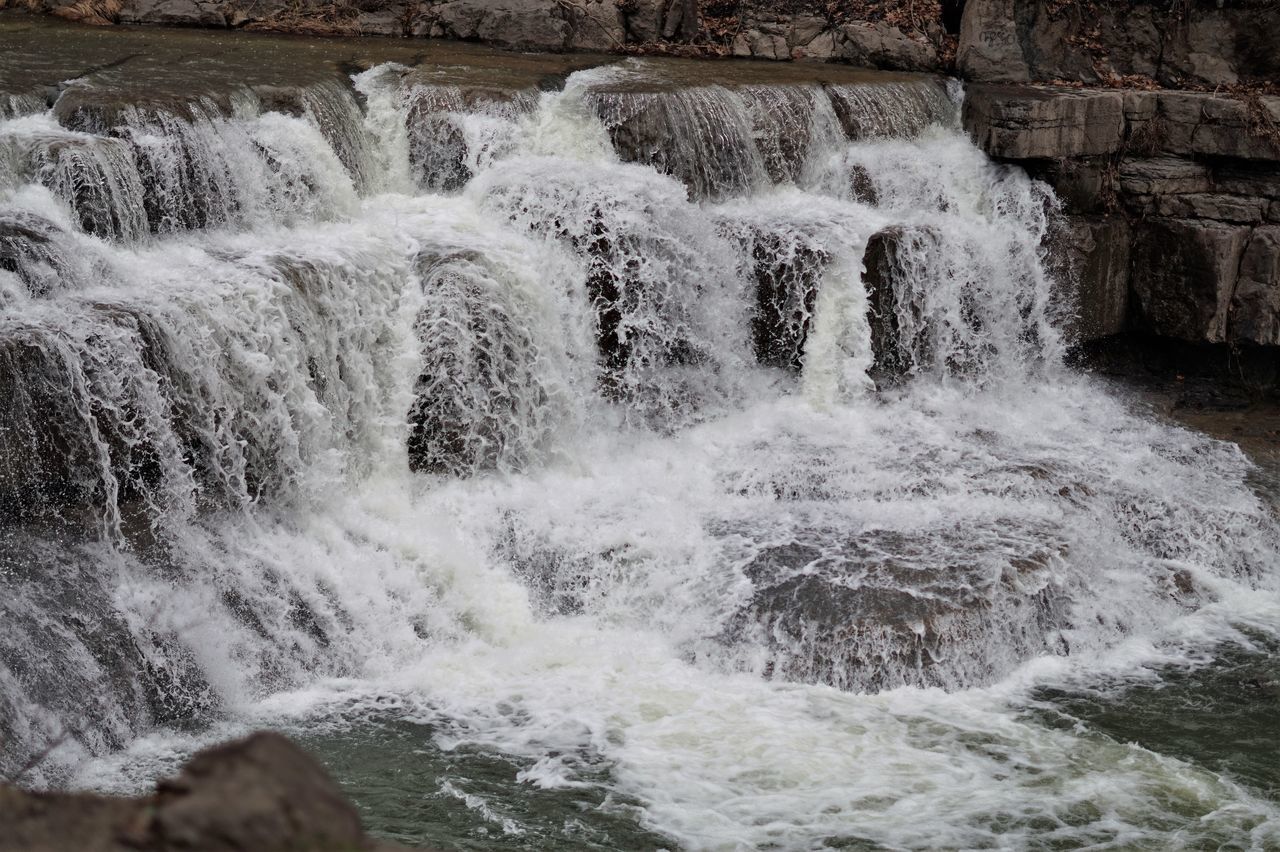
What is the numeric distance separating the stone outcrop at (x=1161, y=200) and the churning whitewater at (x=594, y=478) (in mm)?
384

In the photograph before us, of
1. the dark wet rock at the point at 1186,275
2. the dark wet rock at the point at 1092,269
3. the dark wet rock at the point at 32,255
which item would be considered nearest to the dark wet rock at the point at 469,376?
the dark wet rock at the point at 32,255

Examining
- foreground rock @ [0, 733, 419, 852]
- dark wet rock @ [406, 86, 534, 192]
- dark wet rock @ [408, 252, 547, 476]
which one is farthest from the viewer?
dark wet rock @ [406, 86, 534, 192]

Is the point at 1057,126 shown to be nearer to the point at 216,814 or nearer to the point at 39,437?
the point at 39,437

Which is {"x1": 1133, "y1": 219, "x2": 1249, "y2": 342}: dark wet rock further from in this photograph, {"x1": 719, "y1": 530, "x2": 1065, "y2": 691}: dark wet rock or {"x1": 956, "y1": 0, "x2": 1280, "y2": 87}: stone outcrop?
{"x1": 719, "y1": 530, "x2": 1065, "y2": 691}: dark wet rock

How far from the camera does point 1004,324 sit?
35.7 ft

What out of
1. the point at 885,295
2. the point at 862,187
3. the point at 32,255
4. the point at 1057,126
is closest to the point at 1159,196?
the point at 1057,126

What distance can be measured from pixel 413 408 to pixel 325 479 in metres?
0.79

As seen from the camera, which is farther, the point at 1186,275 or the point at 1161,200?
the point at 1161,200

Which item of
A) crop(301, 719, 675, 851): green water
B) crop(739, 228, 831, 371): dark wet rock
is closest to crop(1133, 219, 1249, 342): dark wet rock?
crop(739, 228, 831, 371): dark wet rock

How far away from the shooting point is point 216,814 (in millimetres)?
2354

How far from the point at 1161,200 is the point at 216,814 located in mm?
10182

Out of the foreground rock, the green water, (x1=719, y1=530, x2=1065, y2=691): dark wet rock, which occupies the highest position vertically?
the foreground rock

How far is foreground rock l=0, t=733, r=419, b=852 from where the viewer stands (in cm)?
235

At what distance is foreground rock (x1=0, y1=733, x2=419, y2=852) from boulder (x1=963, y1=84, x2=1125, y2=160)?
980cm
